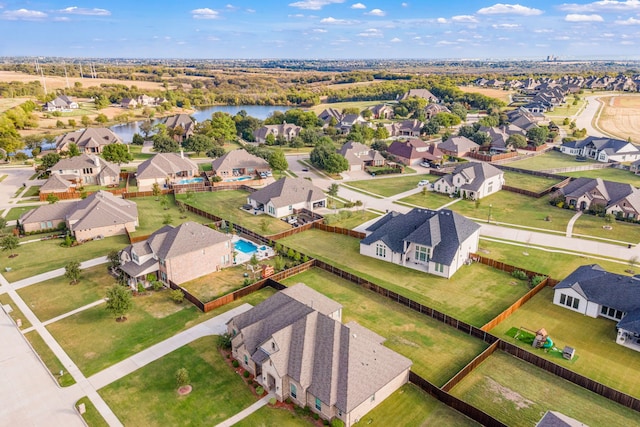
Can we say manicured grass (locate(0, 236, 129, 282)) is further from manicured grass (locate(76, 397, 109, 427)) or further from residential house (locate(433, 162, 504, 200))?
residential house (locate(433, 162, 504, 200))

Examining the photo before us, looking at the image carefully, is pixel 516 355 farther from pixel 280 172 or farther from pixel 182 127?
pixel 182 127

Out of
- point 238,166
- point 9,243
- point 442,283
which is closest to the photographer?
point 442,283

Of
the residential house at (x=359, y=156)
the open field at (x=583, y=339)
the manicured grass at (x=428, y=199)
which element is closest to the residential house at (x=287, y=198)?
the manicured grass at (x=428, y=199)

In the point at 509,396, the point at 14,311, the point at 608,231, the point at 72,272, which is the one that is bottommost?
the point at 14,311

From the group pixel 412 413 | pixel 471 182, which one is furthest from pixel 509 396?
pixel 471 182

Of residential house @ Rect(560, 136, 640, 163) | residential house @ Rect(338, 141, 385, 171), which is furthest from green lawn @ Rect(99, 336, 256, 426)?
residential house @ Rect(560, 136, 640, 163)

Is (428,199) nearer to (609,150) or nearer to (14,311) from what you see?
(609,150)

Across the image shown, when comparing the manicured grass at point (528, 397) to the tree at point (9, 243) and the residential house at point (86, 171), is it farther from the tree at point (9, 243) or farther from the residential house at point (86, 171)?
the residential house at point (86, 171)

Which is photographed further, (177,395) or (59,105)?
(59,105)
